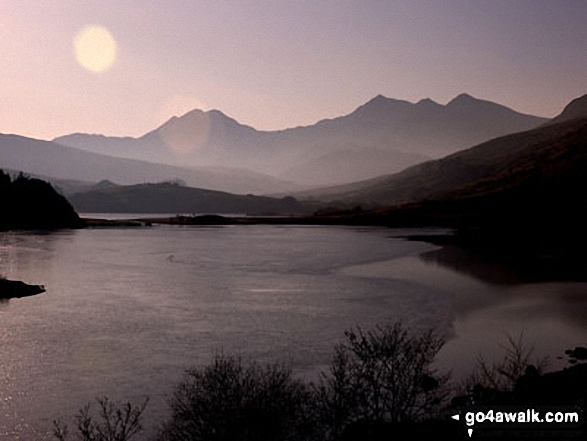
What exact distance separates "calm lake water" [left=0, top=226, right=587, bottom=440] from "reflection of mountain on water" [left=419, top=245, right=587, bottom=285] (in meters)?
1.01

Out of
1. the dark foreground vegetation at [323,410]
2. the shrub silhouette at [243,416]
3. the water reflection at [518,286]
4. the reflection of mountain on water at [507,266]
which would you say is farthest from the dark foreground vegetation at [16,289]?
the reflection of mountain on water at [507,266]

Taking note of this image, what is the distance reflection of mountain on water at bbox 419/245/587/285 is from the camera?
3460 inches

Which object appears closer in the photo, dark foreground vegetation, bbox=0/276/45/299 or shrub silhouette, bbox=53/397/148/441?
shrub silhouette, bbox=53/397/148/441

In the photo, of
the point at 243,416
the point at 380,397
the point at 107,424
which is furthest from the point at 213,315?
the point at 243,416

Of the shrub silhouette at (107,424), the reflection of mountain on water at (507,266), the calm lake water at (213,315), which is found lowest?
the shrub silhouette at (107,424)

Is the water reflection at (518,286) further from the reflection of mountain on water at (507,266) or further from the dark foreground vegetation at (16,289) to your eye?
the dark foreground vegetation at (16,289)

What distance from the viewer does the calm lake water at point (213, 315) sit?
36.0m

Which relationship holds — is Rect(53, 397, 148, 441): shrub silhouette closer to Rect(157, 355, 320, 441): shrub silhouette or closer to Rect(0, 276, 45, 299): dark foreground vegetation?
Rect(157, 355, 320, 441): shrub silhouette

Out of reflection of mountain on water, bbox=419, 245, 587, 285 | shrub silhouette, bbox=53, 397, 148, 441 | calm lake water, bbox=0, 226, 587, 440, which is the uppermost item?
reflection of mountain on water, bbox=419, 245, 587, 285

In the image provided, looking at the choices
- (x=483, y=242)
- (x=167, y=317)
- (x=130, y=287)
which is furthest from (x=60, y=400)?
(x=483, y=242)

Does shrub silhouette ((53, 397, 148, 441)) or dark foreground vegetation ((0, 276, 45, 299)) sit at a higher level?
dark foreground vegetation ((0, 276, 45, 299))

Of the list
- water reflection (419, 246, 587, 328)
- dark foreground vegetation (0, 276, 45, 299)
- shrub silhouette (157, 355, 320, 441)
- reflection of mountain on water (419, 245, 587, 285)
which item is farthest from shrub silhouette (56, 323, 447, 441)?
reflection of mountain on water (419, 245, 587, 285)

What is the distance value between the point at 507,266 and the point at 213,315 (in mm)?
66060

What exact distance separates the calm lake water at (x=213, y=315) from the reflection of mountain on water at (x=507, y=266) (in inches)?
39.9
